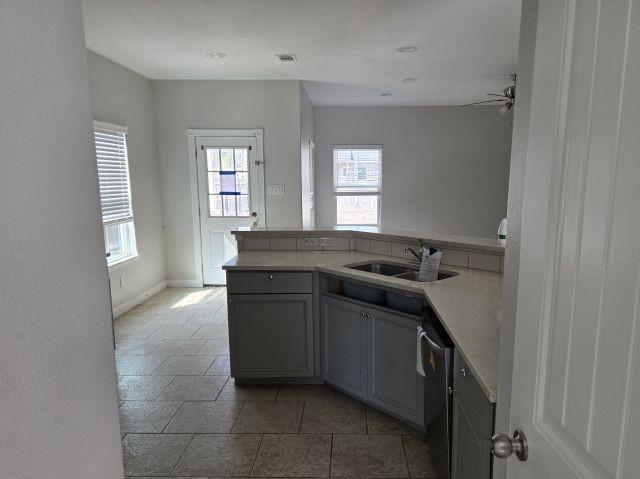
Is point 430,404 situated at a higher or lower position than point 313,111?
lower

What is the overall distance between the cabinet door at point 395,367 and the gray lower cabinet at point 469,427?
0.63 meters

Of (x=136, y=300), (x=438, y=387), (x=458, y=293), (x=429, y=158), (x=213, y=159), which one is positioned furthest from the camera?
(x=429, y=158)

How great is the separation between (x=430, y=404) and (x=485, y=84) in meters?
4.87

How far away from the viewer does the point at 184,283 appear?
17.8 ft

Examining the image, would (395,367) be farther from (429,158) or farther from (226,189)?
(429,158)

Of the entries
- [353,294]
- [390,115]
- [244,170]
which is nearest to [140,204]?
[244,170]

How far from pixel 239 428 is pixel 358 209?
5.52 meters

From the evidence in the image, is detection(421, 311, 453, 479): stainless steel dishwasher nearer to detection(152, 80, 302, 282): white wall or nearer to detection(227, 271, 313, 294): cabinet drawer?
detection(227, 271, 313, 294): cabinet drawer

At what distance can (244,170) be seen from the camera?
5156 millimetres

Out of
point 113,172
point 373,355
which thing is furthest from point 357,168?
point 373,355

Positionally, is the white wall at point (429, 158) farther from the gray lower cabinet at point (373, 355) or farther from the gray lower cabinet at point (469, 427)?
the gray lower cabinet at point (469, 427)

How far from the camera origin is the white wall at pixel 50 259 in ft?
2.18

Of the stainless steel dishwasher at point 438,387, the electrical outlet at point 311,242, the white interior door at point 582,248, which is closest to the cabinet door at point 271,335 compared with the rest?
the electrical outlet at point 311,242

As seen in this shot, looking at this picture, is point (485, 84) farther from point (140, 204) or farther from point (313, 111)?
point (140, 204)
